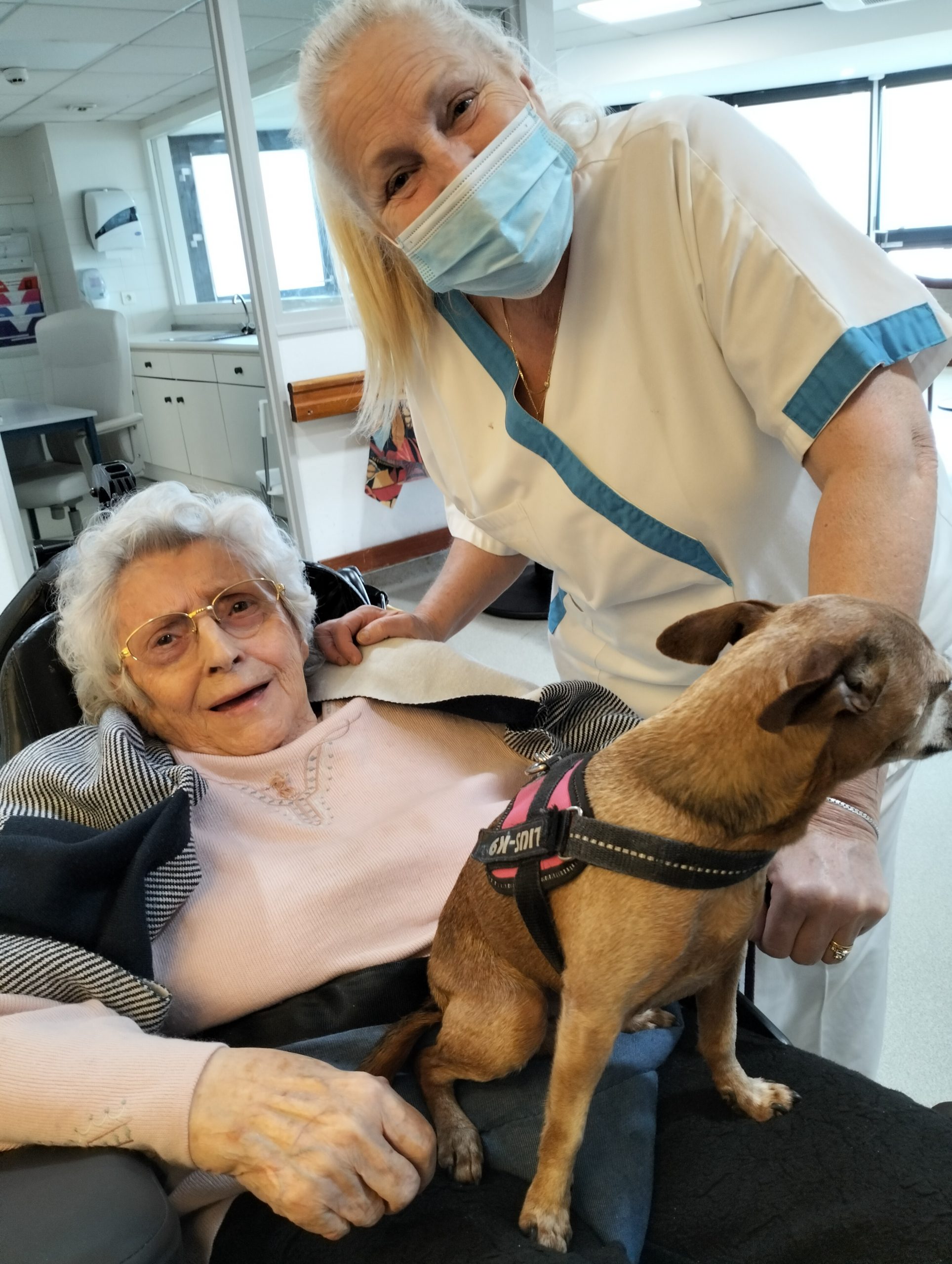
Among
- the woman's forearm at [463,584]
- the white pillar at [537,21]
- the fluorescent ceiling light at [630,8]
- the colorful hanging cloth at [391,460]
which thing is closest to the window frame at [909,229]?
the fluorescent ceiling light at [630,8]

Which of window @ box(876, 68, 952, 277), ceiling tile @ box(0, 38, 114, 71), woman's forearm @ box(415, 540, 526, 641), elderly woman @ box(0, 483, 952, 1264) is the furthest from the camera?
window @ box(876, 68, 952, 277)

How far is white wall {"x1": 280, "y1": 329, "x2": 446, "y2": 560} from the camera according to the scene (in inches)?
178

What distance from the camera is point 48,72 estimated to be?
453 centimetres

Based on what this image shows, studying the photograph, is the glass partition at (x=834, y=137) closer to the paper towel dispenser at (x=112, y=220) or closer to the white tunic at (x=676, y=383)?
the paper towel dispenser at (x=112, y=220)

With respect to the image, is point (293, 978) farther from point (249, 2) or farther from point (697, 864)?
point (249, 2)

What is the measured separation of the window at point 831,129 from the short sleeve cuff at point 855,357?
1015 cm

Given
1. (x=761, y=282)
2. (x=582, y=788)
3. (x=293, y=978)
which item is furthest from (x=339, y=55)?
(x=293, y=978)

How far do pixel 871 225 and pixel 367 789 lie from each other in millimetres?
10901

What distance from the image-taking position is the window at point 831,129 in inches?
392

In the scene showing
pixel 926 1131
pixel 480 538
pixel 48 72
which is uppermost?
pixel 48 72

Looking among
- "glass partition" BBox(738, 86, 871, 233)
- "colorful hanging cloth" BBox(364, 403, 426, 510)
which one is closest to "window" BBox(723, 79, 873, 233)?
"glass partition" BBox(738, 86, 871, 233)

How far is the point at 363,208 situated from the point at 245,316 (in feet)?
13.0

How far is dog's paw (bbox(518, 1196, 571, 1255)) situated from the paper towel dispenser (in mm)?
4883

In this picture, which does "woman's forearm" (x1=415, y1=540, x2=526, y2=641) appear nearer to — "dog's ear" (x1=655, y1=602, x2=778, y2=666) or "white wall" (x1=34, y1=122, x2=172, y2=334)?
"dog's ear" (x1=655, y1=602, x2=778, y2=666)
